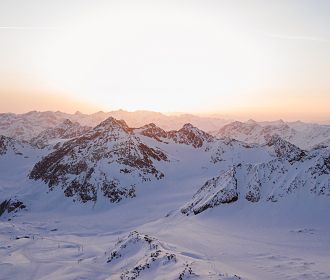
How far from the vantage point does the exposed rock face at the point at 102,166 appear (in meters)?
102

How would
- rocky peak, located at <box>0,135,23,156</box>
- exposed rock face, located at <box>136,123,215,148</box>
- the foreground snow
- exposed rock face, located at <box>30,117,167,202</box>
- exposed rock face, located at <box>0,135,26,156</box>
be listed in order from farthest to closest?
rocky peak, located at <box>0,135,23,156</box> → exposed rock face, located at <box>0,135,26,156</box> → exposed rock face, located at <box>136,123,215,148</box> → exposed rock face, located at <box>30,117,167,202</box> → the foreground snow

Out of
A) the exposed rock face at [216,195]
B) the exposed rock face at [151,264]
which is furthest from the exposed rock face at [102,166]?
the exposed rock face at [151,264]

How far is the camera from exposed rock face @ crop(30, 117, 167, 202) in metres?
102

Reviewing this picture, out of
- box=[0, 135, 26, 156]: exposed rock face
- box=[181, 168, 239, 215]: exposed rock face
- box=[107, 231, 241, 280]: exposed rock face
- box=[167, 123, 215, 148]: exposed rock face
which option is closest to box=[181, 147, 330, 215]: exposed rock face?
box=[181, 168, 239, 215]: exposed rock face

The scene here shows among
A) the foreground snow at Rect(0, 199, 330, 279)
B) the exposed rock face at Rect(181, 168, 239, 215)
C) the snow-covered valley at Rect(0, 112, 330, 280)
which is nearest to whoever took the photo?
the foreground snow at Rect(0, 199, 330, 279)

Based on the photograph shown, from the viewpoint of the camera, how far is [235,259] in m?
36.3

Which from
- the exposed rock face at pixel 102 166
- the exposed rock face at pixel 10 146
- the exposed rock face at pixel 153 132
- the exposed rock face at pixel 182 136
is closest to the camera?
the exposed rock face at pixel 102 166

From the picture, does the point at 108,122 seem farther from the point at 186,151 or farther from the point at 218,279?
the point at 218,279

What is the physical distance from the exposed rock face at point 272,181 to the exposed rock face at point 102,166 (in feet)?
125

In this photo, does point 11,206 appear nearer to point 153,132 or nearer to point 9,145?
point 153,132

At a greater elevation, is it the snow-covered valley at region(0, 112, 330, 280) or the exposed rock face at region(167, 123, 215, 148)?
the exposed rock face at region(167, 123, 215, 148)

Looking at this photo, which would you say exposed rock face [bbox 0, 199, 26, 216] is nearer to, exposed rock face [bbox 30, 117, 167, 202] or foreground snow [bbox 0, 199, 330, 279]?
exposed rock face [bbox 30, 117, 167, 202]

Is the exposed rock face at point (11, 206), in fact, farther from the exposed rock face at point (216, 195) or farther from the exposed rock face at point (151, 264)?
the exposed rock face at point (151, 264)

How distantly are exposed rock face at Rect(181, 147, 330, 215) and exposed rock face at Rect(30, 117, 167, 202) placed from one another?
38090 mm
